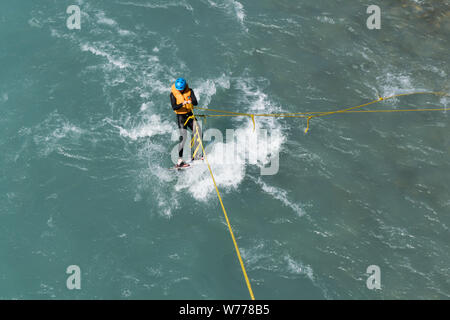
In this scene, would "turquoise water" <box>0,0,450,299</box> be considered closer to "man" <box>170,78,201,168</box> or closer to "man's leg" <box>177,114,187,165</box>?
"man's leg" <box>177,114,187,165</box>

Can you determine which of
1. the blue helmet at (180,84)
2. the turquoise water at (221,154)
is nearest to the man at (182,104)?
the blue helmet at (180,84)

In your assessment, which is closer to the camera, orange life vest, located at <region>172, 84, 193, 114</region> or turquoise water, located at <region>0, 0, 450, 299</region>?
turquoise water, located at <region>0, 0, 450, 299</region>

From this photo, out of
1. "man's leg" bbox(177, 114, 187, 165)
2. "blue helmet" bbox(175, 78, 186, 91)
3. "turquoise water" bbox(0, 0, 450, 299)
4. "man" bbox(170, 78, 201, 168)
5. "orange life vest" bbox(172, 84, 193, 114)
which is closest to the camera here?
"turquoise water" bbox(0, 0, 450, 299)

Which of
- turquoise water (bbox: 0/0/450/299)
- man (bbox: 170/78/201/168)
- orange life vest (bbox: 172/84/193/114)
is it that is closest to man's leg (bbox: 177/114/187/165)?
man (bbox: 170/78/201/168)

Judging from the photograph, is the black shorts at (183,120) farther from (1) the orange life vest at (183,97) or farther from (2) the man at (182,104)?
(1) the orange life vest at (183,97)

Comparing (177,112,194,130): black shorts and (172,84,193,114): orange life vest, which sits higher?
(172,84,193,114): orange life vest
